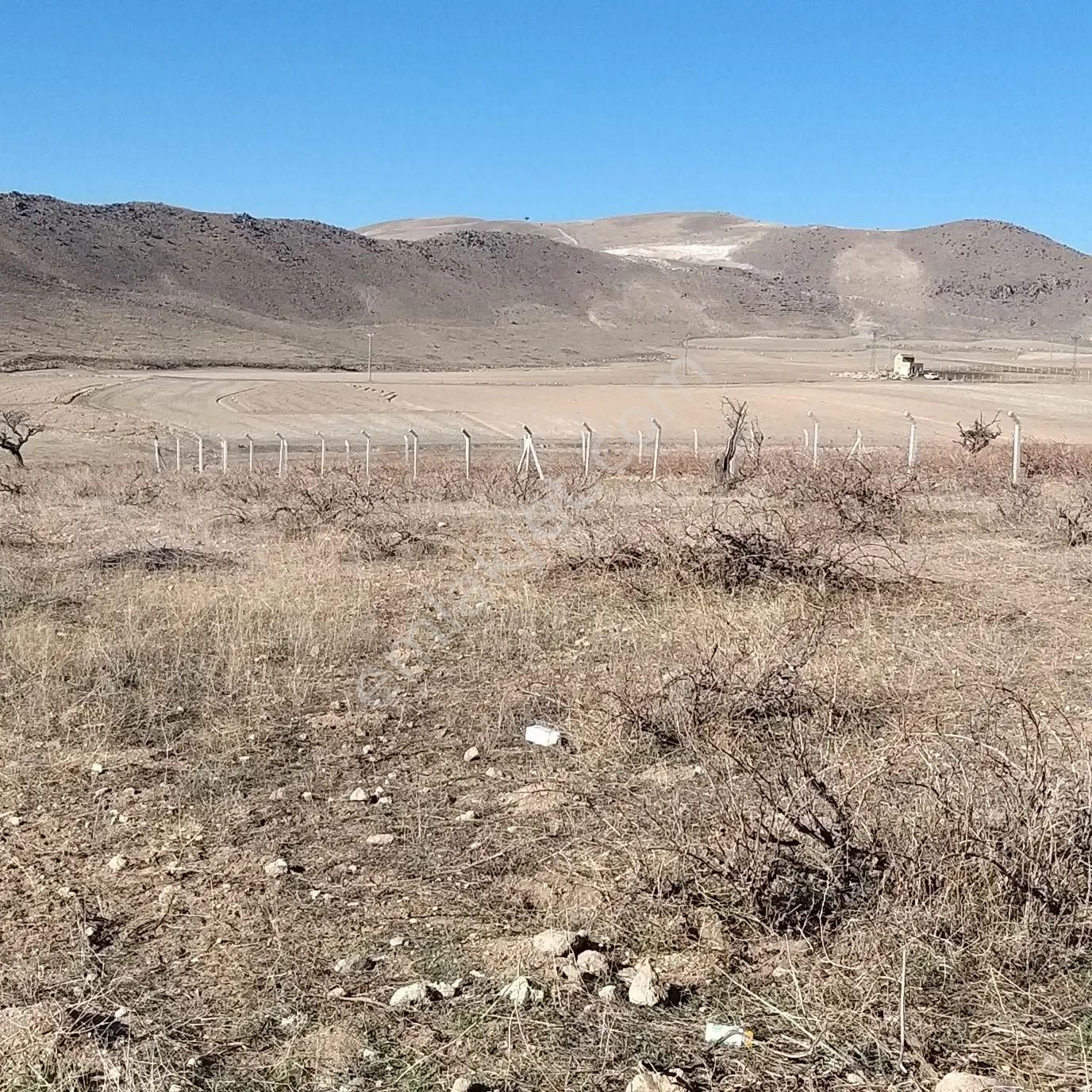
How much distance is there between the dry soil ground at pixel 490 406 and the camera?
36875mm

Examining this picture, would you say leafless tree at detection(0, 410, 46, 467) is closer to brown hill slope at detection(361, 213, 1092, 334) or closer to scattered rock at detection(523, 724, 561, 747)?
scattered rock at detection(523, 724, 561, 747)

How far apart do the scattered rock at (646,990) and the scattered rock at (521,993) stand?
10.6 inches

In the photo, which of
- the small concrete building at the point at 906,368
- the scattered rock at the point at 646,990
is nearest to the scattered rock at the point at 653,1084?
the scattered rock at the point at 646,990

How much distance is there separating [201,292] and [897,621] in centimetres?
12857

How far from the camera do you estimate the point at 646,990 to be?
3561 mm

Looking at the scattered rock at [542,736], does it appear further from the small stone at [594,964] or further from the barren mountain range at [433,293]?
the barren mountain range at [433,293]

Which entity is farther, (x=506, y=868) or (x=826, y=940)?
(x=506, y=868)

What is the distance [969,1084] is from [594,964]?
1151 millimetres

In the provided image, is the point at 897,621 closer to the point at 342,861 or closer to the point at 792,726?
the point at 792,726

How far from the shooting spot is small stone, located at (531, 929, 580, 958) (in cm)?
379

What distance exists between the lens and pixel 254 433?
1474 inches

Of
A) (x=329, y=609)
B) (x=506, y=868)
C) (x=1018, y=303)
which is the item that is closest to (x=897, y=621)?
(x=329, y=609)

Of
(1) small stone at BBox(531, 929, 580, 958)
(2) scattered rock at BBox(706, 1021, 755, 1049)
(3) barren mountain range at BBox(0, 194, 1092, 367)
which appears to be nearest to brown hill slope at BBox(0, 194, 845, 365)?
(3) barren mountain range at BBox(0, 194, 1092, 367)

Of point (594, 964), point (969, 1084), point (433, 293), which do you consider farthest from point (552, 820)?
point (433, 293)
